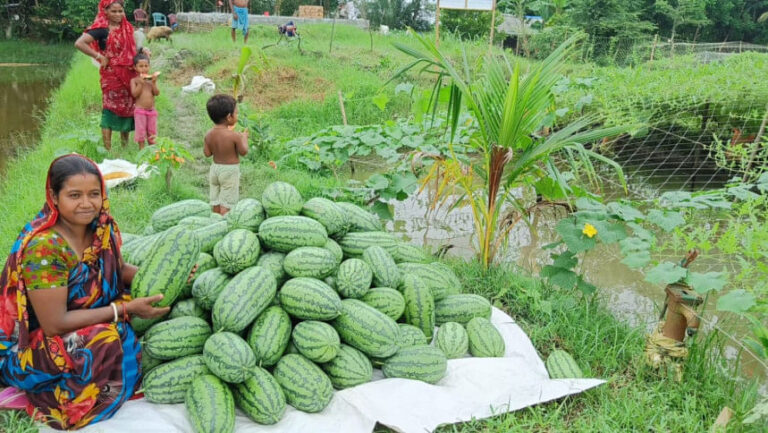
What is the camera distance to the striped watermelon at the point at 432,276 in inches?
143

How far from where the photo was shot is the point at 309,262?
10.3 feet

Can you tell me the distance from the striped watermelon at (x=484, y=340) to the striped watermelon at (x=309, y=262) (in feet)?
3.18

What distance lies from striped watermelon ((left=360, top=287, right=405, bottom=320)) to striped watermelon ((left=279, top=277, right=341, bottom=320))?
0.29 meters

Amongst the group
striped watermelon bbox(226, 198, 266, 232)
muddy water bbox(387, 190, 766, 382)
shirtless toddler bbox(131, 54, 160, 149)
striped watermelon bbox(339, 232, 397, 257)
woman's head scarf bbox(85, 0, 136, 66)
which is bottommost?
muddy water bbox(387, 190, 766, 382)

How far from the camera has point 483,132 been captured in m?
4.18

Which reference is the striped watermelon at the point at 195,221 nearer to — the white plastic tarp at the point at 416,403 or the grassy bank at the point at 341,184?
the white plastic tarp at the point at 416,403

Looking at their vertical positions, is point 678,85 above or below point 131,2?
below

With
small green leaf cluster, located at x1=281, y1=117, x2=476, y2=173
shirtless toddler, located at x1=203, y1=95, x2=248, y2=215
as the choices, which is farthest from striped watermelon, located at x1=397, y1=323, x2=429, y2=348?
small green leaf cluster, located at x1=281, y1=117, x2=476, y2=173

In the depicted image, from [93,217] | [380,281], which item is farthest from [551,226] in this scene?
[93,217]

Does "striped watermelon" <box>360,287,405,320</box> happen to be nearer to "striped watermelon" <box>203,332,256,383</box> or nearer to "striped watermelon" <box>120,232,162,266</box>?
"striped watermelon" <box>203,332,256,383</box>

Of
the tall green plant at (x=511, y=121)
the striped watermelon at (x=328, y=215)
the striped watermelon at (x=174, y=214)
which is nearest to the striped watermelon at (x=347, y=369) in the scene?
the striped watermelon at (x=328, y=215)

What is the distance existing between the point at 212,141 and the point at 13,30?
27582 millimetres

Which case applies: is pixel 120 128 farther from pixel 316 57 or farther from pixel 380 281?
pixel 316 57

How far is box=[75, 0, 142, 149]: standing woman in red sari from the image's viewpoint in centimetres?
654
